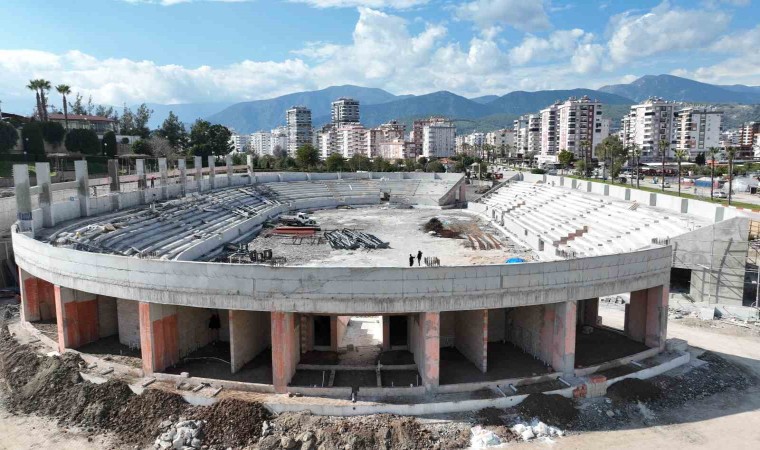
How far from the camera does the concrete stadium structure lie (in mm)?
15633

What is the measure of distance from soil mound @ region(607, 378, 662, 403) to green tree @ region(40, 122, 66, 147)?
201 ft

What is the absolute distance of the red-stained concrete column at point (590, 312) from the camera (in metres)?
22.1

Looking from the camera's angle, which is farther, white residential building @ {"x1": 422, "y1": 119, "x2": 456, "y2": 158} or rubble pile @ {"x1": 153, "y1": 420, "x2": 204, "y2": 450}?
white residential building @ {"x1": 422, "y1": 119, "x2": 456, "y2": 158}

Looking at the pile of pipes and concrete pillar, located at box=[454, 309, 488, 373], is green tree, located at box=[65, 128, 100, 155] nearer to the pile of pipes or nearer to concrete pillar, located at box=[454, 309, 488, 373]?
the pile of pipes

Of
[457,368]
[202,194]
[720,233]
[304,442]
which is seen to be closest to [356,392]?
[304,442]

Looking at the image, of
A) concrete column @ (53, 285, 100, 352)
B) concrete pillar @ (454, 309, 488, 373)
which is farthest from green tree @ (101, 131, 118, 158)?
concrete pillar @ (454, 309, 488, 373)

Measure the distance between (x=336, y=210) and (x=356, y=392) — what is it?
35.5 m

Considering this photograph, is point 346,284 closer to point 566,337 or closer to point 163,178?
point 566,337

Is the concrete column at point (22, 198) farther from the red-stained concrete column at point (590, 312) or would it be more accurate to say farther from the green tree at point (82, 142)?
the green tree at point (82, 142)

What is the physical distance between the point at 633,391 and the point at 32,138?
60.4 meters

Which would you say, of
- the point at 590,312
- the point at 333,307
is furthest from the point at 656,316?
the point at 333,307

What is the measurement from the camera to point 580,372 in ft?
56.3

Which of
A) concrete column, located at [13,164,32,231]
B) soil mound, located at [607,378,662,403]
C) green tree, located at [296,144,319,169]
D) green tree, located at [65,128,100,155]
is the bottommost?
soil mound, located at [607,378,662,403]

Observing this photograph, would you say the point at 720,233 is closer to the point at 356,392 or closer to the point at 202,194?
the point at 356,392
